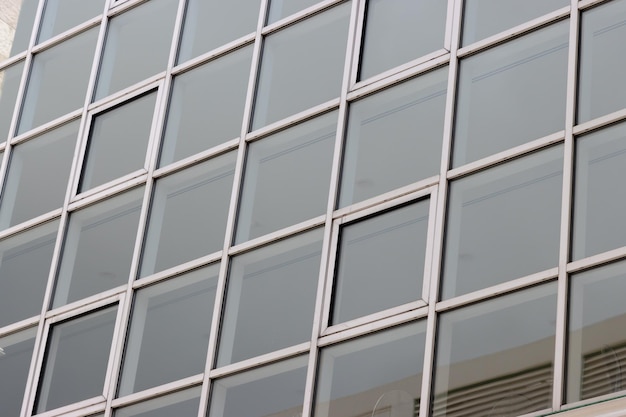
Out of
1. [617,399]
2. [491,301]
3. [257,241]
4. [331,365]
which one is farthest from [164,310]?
[617,399]

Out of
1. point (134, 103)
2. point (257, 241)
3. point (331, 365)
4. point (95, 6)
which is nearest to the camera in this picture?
point (331, 365)

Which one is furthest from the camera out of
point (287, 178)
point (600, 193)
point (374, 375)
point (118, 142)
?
point (118, 142)

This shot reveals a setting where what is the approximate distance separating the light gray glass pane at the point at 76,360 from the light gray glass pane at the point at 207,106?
1.93 meters

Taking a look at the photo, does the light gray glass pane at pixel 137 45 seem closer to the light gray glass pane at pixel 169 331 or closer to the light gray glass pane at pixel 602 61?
the light gray glass pane at pixel 169 331

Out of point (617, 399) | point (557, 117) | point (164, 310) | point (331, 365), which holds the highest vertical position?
point (557, 117)

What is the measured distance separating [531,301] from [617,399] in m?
1.48

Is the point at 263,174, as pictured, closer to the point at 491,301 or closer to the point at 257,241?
the point at 257,241

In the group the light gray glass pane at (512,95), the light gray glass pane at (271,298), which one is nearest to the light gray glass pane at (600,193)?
the light gray glass pane at (512,95)

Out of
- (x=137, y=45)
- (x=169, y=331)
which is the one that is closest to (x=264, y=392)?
(x=169, y=331)

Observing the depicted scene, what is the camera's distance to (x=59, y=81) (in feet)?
61.4

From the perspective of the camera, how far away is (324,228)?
1469 centimetres

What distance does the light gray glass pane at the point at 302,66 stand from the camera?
1574 cm

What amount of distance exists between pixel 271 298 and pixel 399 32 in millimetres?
3010

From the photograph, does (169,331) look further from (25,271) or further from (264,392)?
(25,271)
